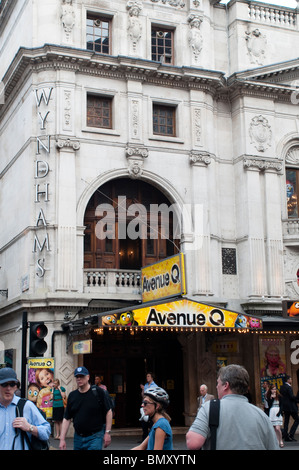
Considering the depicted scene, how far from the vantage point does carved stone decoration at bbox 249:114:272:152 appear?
2820cm

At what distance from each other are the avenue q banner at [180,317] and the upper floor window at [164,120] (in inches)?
352

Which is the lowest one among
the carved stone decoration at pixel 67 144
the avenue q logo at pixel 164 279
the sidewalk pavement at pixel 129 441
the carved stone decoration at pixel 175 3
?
the sidewalk pavement at pixel 129 441

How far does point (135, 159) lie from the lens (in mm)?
26219

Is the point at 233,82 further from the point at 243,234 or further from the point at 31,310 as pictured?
the point at 31,310

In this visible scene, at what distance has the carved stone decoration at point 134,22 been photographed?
27.1 m

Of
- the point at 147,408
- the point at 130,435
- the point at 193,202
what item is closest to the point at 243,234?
the point at 193,202

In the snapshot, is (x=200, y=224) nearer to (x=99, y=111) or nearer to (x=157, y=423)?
(x=99, y=111)

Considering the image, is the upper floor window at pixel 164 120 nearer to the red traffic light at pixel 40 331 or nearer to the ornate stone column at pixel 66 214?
the ornate stone column at pixel 66 214

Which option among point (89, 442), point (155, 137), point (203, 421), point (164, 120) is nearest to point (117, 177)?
point (155, 137)

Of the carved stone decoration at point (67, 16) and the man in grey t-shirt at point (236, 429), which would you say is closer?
the man in grey t-shirt at point (236, 429)

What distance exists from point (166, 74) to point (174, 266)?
30.0 feet

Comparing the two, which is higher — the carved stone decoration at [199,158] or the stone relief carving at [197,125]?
the stone relief carving at [197,125]

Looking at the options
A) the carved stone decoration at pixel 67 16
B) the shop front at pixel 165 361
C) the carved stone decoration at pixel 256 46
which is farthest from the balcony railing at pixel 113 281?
the carved stone decoration at pixel 256 46

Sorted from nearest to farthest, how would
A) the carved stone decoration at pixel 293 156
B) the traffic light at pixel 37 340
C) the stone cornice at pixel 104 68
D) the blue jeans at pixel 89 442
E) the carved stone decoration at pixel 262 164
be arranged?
the blue jeans at pixel 89 442, the traffic light at pixel 37 340, the stone cornice at pixel 104 68, the carved stone decoration at pixel 262 164, the carved stone decoration at pixel 293 156
